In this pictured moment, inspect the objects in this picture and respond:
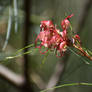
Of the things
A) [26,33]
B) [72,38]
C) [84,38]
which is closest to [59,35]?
[72,38]

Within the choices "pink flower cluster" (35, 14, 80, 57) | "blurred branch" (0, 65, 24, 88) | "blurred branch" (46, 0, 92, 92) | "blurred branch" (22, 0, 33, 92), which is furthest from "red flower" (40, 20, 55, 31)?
"blurred branch" (46, 0, 92, 92)

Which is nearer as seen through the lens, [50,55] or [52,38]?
[52,38]

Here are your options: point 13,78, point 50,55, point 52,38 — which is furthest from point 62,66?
point 52,38

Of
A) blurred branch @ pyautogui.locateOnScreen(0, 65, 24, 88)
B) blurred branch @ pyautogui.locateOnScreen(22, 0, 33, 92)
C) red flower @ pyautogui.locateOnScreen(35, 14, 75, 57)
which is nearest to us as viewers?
red flower @ pyautogui.locateOnScreen(35, 14, 75, 57)

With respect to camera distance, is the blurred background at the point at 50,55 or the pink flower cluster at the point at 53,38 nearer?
the pink flower cluster at the point at 53,38

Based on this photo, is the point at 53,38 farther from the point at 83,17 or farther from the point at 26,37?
the point at 83,17

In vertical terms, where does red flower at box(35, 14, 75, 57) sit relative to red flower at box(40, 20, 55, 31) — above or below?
below

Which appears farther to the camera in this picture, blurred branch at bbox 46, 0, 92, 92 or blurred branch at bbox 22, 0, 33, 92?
blurred branch at bbox 46, 0, 92, 92

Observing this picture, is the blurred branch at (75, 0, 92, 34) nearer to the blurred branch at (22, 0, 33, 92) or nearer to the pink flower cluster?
the blurred branch at (22, 0, 33, 92)

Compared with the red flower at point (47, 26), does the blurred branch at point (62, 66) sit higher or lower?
lower

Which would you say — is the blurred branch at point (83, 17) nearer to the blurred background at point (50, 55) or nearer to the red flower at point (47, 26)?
the blurred background at point (50, 55)

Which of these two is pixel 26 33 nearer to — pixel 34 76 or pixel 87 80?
pixel 34 76

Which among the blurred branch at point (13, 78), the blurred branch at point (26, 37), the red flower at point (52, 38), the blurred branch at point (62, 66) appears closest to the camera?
the red flower at point (52, 38)

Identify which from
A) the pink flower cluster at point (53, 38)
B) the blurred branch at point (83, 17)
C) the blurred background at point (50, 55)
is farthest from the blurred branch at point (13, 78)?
the pink flower cluster at point (53, 38)
